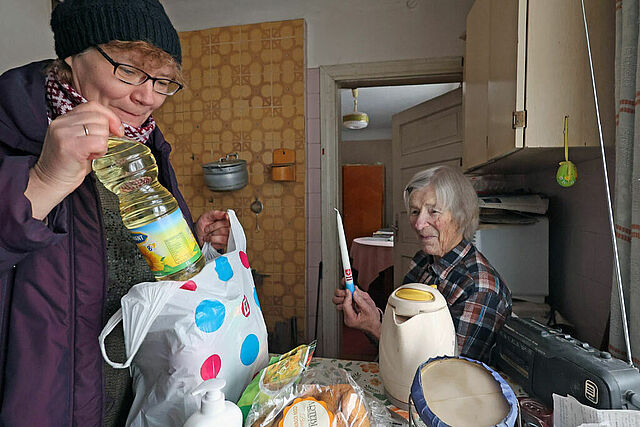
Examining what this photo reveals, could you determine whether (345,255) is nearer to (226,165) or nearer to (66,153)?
(66,153)

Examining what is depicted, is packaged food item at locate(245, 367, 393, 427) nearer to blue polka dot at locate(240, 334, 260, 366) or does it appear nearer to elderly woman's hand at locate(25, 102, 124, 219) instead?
blue polka dot at locate(240, 334, 260, 366)

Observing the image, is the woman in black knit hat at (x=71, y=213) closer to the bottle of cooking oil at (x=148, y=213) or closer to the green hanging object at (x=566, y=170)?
the bottle of cooking oil at (x=148, y=213)

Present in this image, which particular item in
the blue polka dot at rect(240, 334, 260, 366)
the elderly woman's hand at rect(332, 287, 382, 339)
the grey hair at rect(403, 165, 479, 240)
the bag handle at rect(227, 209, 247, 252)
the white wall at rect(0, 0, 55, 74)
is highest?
the white wall at rect(0, 0, 55, 74)

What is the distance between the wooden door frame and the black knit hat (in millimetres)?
1817

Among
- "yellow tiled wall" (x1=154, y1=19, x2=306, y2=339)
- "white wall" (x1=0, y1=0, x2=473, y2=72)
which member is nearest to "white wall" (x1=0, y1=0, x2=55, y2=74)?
"white wall" (x1=0, y1=0, x2=473, y2=72)

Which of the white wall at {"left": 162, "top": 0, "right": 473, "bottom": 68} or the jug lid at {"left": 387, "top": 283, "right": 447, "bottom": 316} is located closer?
the jug lid at {"left": 387, "top": 283, "right": 447, "bottom": 316}

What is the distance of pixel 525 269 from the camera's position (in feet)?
5.71

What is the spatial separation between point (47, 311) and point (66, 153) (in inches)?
11.7

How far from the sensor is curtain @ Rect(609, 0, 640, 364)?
2.88ft

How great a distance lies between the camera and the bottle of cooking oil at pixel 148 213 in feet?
1.97

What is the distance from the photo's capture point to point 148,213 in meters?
0.65

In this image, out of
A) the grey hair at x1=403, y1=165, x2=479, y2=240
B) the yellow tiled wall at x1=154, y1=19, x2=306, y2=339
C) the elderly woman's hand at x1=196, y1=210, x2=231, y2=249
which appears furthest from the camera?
the yellow tiled wall at x1=154, y1=19, x2=306, y2=339

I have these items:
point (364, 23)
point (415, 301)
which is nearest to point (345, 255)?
point (415, 301)

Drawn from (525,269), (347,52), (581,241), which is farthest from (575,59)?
(347,52)
